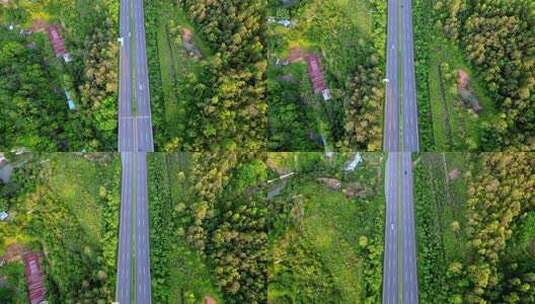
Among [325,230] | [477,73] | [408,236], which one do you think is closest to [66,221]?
[325,230]

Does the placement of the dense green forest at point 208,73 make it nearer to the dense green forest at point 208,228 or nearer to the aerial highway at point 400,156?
the dense green forest at point 208,228

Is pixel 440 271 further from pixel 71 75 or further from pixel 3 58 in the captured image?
pixel 3 58

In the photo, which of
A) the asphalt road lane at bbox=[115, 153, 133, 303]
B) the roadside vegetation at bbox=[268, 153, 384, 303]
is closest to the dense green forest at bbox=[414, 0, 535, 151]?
the roadside vegetation at bbox=[268, 153, 384, 303]

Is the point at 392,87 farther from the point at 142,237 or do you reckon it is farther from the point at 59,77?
the point at 59,77

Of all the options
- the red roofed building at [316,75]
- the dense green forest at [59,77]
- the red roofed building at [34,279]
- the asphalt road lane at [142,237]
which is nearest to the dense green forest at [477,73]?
the red roofed building at [316,75]

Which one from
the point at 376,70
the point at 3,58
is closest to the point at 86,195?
the point at 3,58

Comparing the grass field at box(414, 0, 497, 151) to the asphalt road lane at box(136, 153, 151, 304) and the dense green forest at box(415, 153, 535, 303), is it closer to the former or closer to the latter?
the dense green forest at box(415, 153, 535, 303)
